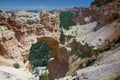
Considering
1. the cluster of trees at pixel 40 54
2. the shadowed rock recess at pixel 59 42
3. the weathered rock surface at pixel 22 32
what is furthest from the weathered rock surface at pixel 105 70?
the cluster of trees at pixel 40 54

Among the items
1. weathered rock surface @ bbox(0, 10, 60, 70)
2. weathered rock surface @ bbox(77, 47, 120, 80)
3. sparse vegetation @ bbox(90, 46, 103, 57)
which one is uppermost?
weathered rock surface @ bbox(0, 10, 60, 70)

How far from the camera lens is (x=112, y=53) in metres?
31.2

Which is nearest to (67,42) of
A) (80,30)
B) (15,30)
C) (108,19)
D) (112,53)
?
(80,30)

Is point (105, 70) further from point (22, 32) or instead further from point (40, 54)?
point (40, 54)

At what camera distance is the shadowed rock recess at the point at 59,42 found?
→ 3200 cm

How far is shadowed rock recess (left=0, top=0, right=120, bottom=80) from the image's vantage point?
32.0 metres

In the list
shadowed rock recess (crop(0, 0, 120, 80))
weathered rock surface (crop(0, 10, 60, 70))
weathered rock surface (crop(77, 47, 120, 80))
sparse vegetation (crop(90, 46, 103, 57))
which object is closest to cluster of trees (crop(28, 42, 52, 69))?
shadowed rock recess (crop(0, 0, 120, 80))

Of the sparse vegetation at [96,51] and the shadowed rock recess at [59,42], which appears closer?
the shadowed rock recess at [59,42]

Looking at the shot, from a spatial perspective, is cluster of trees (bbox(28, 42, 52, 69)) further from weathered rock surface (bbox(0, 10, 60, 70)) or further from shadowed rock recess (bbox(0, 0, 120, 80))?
weathered rock surface (bbox(0, 10, 60, 70))

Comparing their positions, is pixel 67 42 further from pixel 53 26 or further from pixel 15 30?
pixel 15 30

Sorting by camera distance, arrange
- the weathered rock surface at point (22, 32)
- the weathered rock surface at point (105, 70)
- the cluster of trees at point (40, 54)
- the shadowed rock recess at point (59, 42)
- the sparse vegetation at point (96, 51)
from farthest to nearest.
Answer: the cluster of trees at point (40, 54) < the weathered rock surface at point (22, 32) < the sparse vegetation at point (96, 51) < the shadowed rock recess at point (59, 42) < the weathered rock surface at point (105, 70)

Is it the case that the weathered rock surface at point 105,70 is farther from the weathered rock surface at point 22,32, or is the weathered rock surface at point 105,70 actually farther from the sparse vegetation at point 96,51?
the weathered rock surface at point 22,32

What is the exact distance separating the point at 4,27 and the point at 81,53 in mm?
10297

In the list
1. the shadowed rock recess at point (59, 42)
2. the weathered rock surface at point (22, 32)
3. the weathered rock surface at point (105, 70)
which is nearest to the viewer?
the weathered rock surface at point (105, 70)
